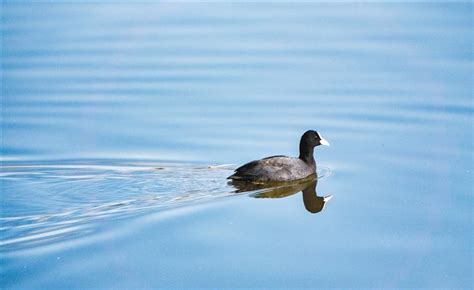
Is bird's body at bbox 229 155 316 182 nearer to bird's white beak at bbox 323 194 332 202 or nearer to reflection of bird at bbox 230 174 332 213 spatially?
reflection of bird at bbox 230 174 332 213

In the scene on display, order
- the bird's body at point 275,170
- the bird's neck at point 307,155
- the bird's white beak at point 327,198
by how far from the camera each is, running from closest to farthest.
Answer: the bird's white beak at point 327,198 → the bird's body at point 275,170 → the bird's neck at point 307,155

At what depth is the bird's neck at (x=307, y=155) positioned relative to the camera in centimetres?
1305

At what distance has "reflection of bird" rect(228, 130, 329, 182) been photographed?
1230 centimetres

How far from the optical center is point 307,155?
42.9ft

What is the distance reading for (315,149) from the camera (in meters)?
14.1

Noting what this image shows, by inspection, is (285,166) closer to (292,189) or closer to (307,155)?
(292,189)

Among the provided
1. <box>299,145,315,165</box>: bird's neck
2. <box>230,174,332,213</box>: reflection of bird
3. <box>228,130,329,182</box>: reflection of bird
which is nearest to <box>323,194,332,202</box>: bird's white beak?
<box>230,174,332,213</box>: reflection of bird

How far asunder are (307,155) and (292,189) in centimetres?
65

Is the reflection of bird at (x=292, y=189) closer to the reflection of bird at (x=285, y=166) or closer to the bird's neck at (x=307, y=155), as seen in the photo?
the reflection of bird at (x=285, y=166)

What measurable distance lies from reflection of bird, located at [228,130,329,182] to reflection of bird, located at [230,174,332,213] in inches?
2.6

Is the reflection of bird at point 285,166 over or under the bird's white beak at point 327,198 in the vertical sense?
over

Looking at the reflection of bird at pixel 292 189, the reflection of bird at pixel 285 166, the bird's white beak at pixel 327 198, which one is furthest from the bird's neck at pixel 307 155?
the bird's white beak at pixel 327 198

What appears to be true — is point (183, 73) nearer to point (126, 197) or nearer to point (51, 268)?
point (126, 197)

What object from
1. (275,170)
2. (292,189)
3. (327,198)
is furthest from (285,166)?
(327,198)
